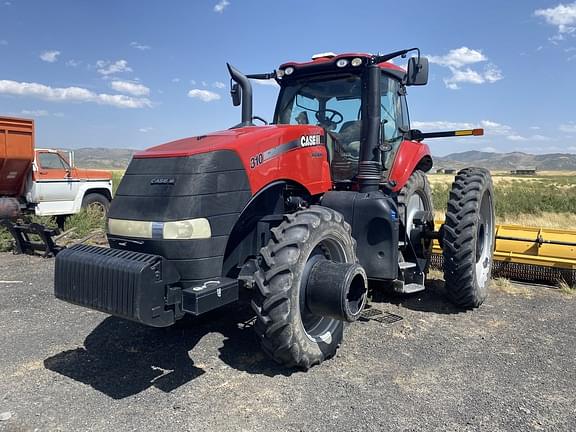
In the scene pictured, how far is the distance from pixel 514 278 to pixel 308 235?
4276 mm

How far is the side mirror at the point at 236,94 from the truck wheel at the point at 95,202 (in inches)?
318

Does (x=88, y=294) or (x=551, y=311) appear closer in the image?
(x=88, y=294)

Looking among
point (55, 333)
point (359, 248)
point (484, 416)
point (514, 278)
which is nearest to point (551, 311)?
point (514, 278)

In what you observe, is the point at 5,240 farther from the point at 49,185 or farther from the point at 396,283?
the point at 396,283

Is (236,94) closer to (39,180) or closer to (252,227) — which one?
(252,227)

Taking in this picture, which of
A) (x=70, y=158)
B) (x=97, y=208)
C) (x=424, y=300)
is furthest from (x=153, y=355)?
(x=70, y=158)

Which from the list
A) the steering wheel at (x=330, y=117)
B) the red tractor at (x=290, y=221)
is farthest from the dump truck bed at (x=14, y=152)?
the steering wheel at (x=330, y=117)

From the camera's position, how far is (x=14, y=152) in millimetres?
10500

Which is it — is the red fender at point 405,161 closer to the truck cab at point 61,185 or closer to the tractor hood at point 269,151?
the tractor hood at point 269,151

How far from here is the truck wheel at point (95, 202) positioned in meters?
12.4

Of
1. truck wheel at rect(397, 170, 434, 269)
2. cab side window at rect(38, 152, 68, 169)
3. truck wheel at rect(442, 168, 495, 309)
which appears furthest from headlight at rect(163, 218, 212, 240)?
cab side window at rect(38, 152, 68, 169)

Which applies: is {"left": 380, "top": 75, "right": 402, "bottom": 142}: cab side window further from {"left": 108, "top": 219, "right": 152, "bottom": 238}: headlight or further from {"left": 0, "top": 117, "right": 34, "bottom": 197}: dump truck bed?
{"left": 0, "top": 117, "right": 34, "bottom": 197}: dump truck bed

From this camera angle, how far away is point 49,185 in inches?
454

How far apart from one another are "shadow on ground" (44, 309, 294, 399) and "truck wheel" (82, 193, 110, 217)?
798cm
